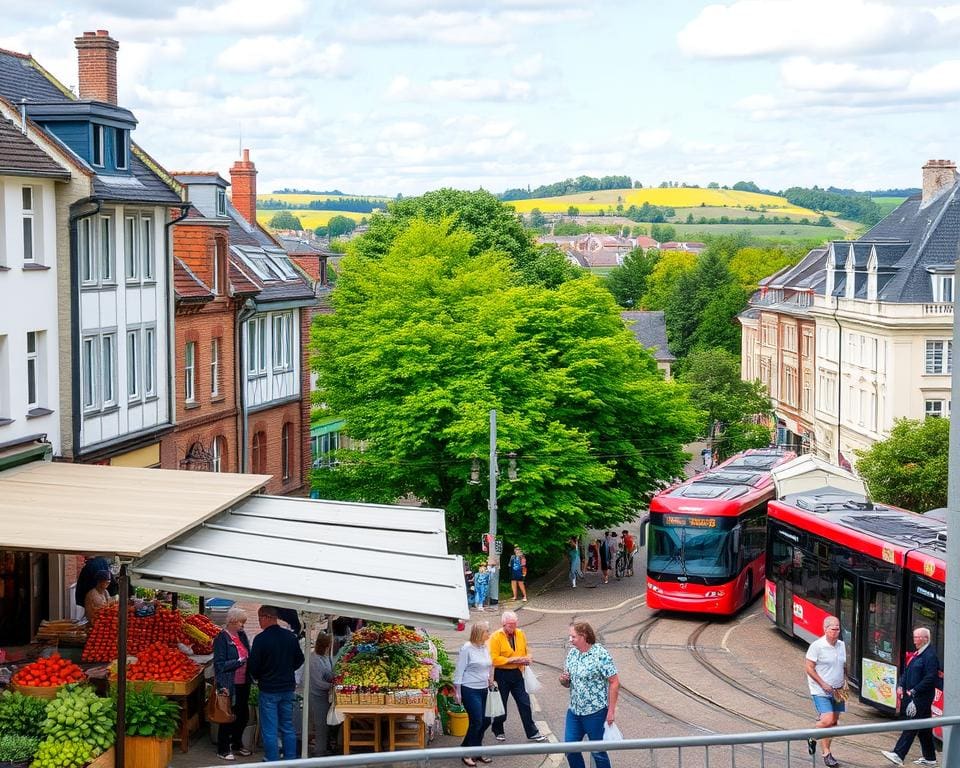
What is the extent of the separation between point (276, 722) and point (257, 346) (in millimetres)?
28912

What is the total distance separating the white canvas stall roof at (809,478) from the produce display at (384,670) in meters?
17.0

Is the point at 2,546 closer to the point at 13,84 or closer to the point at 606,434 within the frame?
the point at 13,84

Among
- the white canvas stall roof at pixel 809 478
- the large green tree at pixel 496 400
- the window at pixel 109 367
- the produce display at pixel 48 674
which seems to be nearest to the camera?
the produce display at pixel 48 674

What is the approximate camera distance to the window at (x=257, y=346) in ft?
140

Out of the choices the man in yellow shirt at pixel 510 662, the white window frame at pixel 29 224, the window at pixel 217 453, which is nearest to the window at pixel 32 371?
the white window frame at pixel 29 224

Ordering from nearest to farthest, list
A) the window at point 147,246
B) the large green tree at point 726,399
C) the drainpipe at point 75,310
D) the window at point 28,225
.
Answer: the window at point 28,225 < the drainpipe at point 75,310 < the window at point 147,246 < the large green tree at point 726,399

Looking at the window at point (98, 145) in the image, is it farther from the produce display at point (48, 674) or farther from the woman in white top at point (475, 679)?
the woman in white top at point (475, 679)

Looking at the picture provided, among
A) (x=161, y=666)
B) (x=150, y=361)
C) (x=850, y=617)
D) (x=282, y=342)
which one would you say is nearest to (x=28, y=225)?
(x=150, y=361)

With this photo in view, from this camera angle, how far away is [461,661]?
16.2 m

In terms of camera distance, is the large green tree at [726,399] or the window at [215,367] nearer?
the window at [215,367]

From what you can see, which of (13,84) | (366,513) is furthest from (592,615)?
(13,84)

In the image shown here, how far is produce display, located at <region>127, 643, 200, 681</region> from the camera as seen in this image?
15.8 meters

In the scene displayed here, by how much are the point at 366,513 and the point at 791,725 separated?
699cm

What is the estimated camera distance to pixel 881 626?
21.1 meters
